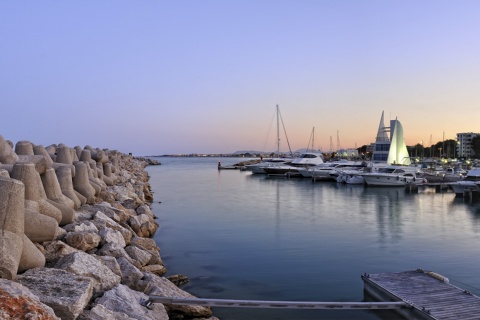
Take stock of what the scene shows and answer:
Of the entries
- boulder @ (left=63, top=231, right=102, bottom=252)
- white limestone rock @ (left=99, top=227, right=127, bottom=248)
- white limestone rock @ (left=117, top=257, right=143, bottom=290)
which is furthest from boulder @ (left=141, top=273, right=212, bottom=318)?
white limestone rock @ (left=99, top=227, right=127, bottom=248)

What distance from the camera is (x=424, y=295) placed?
8.20m

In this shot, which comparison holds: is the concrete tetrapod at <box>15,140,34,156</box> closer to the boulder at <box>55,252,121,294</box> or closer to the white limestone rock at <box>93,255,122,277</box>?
the white limestone rock at <box>93,255,122,277</box>

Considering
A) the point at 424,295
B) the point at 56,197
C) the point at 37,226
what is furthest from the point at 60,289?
the point at 424,295

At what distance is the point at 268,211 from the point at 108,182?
932 centimetres

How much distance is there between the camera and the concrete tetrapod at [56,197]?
29.3 ft

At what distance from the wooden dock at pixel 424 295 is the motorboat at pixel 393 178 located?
3149cm

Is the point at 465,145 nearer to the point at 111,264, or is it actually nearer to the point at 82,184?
the point at 82,184

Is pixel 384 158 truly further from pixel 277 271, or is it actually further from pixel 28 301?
pixel 28 301

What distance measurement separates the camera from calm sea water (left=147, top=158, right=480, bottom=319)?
1038 centimetres

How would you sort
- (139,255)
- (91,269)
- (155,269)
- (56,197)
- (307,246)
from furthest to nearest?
1. (307,246)
2. (155,269)
3. (139,255)
4. (56,197)
5. (91,269)

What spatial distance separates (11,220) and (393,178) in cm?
3785

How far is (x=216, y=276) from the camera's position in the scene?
37.2ft

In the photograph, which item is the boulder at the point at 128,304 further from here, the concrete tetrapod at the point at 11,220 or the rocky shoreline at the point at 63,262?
the concrete tetrapod at the point at 11,220

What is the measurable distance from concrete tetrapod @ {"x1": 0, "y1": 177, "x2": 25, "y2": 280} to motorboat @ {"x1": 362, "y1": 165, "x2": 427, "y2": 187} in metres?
37.3
